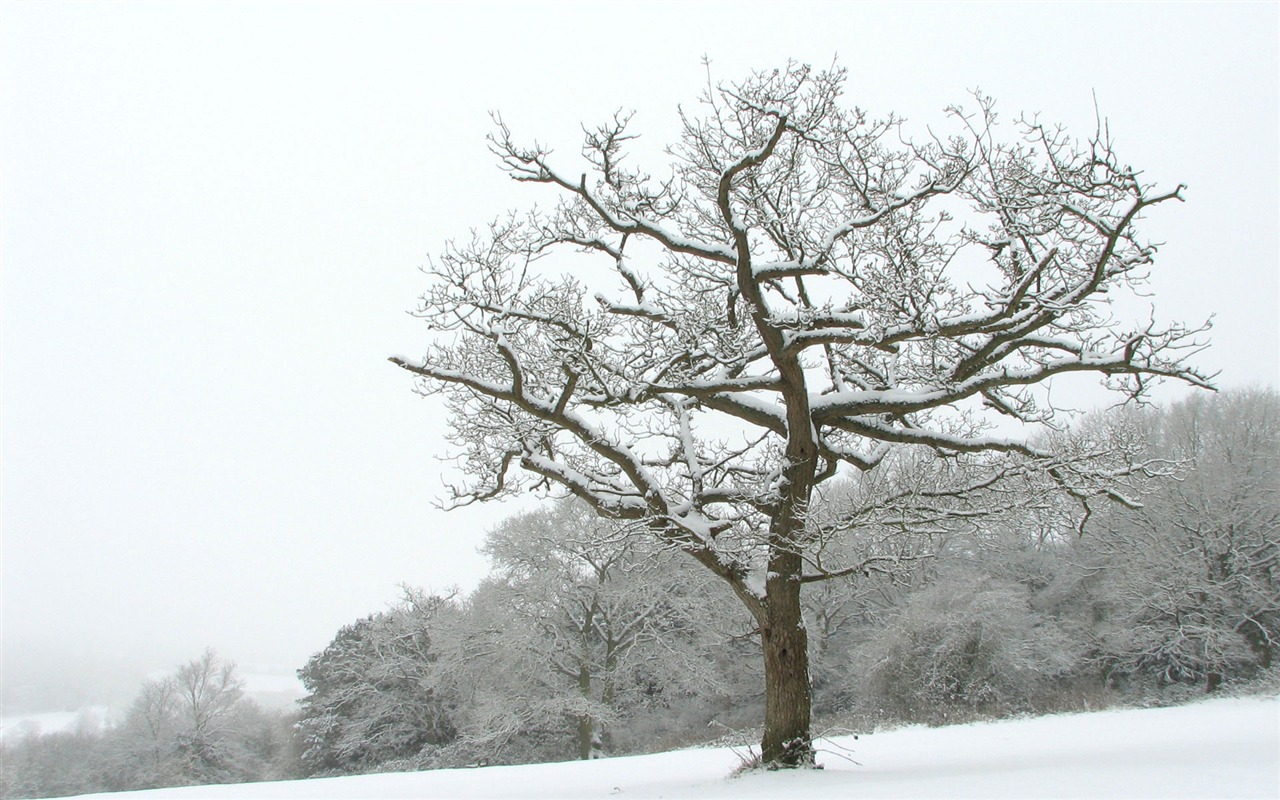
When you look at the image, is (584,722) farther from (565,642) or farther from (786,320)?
(786,320)

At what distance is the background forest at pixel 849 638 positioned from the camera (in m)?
21.4

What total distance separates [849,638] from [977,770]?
79.7ft

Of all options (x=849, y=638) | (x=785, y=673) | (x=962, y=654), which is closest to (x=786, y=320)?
(x=785, y=673)

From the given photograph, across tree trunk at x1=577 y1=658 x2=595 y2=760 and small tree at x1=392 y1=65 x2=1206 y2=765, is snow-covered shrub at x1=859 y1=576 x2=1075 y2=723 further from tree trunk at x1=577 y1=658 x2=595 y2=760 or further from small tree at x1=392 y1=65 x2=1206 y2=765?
small tree at x1=392 y1=65 x2=1206 y2=765

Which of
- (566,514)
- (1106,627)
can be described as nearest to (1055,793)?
(566,514)

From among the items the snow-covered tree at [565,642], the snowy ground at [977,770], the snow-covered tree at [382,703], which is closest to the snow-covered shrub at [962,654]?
the snow-covered tree at [565,642]

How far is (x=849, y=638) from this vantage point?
2959cm

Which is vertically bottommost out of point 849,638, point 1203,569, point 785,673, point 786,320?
point 849,638

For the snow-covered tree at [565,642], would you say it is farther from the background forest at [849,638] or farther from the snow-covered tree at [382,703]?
the snow-covered tree at [382,703]

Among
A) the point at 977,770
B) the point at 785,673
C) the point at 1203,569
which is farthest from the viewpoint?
the point at 1203,569

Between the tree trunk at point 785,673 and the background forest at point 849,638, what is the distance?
968cm

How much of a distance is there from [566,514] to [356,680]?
1505 cm

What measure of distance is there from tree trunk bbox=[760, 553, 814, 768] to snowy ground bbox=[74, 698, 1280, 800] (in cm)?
41

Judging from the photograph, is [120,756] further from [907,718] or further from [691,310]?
[691,310]
